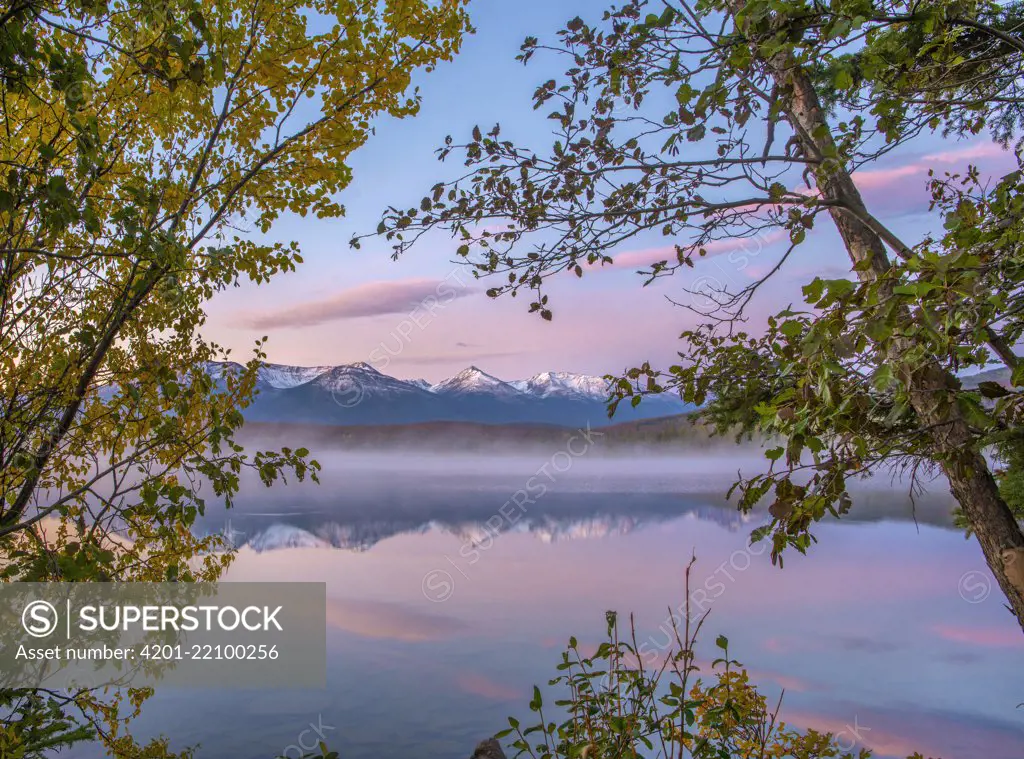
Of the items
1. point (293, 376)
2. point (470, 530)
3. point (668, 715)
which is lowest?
point (470, 530)

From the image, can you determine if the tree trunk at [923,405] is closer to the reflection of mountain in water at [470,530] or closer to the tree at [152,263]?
the tree at [152,263]

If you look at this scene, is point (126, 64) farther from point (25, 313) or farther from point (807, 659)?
point (807, 659)

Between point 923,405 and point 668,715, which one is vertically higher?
point 923,405

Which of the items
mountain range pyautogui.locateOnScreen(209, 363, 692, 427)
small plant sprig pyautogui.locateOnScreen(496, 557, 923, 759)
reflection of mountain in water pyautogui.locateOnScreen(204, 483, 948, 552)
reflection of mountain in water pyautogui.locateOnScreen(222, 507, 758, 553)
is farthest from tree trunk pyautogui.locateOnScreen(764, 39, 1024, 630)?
mountain range pyautogui.locateOnScreen(209, 363, 692, 427)

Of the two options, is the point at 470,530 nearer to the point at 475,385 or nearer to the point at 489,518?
the point at 489,518

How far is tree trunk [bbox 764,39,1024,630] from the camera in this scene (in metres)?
2.78

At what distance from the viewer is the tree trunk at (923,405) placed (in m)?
2.78

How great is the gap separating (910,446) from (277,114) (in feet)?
11.9

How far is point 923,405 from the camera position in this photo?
3332 mm

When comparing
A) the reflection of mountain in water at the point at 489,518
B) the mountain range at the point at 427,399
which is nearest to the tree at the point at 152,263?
the reflection of mountain in water at the point at 489,518

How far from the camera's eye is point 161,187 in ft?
8.63

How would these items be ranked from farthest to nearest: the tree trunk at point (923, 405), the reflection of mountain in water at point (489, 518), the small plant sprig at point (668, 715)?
the reflection of mountain in water at point (489, 518) < the tree trunk at point (923, 405) < the small plant sprig at point (668, 715)

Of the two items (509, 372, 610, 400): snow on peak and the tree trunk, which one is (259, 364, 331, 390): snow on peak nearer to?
(509, 372, 610, 400): snow on peak

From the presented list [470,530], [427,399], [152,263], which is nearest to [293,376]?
[427,399]
